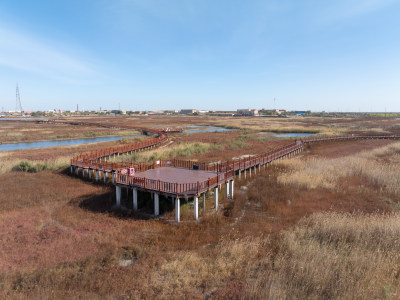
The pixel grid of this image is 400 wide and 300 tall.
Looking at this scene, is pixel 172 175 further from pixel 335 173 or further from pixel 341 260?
pixel 335 173

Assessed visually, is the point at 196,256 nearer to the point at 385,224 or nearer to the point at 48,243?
the point at 48,243

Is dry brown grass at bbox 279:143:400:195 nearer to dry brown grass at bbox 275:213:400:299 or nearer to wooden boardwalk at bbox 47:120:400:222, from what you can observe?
wooden boardwalk at bbox 47:120:400:222

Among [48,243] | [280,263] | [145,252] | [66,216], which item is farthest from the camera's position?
[66,216]

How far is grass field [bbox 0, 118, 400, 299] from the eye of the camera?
26.3ft

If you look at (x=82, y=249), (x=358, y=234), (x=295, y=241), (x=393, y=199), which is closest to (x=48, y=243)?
(x=82, y=249)

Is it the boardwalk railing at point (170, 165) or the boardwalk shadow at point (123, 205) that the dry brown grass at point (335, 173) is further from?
the boardwalk shadow at point (123, 205)

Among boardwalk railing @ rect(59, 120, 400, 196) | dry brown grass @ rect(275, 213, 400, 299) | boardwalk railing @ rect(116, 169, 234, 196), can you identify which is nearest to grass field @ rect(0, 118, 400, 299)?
dry brown grass @ rect(275, 213, 400, 299)

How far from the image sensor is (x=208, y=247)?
431 inches

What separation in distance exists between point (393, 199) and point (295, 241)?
10651mm

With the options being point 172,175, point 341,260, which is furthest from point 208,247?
point 172,175

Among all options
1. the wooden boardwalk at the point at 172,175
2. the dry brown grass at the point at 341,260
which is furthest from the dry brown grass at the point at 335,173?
the dry brown grass at the point at 341,260

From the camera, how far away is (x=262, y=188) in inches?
781

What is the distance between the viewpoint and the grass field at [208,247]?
316 inches

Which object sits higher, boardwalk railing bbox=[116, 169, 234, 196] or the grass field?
boardwalk railing bbox=[116, 169, 234, 196]
